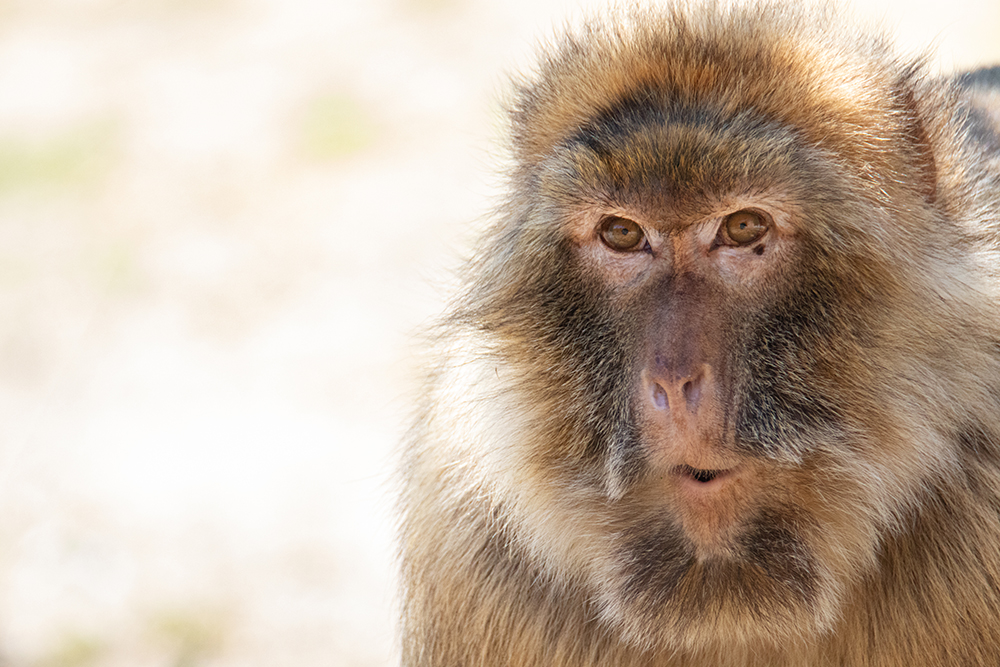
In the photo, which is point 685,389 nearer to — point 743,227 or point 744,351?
point 744,351

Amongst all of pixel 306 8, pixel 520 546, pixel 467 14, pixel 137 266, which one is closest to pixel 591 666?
pixel 520 546

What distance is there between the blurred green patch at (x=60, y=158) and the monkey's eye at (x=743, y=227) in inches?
212

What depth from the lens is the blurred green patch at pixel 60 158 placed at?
266 inches

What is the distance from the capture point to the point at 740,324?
2.01 metres

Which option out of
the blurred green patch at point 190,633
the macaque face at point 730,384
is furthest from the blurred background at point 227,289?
the macaque face at point 730,384

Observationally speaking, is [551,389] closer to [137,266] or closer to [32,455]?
[32,455]

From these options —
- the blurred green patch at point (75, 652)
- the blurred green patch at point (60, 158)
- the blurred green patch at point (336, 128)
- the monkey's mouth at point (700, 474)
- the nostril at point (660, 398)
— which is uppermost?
the nostril at point (660, 398)

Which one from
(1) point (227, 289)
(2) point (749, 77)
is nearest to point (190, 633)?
(1) point (227, 289)

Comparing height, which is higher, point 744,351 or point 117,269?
point 744,351

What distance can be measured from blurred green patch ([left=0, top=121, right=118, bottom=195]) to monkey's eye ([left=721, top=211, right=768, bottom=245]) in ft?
17.7

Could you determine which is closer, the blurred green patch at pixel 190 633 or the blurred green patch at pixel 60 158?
the blurred green patch at pixel 190 633

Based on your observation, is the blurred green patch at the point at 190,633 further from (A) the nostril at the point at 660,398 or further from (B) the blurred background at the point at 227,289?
(A) the nostril at the point at 660,398

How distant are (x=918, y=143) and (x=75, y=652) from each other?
10.2ft

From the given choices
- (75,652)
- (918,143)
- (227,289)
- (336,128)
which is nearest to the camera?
(918,143)
